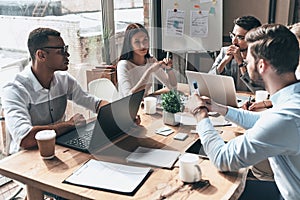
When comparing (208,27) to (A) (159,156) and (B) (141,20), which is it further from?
(A) (159,156)

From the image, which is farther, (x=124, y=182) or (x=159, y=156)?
(x=159, y=156)

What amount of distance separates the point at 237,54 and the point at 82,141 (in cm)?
156

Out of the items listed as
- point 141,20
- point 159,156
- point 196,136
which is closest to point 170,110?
point 196,136

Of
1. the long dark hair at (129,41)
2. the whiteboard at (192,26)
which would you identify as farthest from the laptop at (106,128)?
the whiteboard at (192,26)

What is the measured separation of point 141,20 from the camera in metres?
4.18

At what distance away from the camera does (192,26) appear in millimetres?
3971

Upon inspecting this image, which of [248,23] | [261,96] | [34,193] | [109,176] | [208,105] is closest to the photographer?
[109,176]

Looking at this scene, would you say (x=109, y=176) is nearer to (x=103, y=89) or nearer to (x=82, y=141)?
(x=82, y=141)

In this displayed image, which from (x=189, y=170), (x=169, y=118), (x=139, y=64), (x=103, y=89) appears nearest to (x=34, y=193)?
(x=189, y=170)

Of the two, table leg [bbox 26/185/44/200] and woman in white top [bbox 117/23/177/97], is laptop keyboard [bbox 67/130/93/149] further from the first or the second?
woman in white top [bbox 117/23/177/97]

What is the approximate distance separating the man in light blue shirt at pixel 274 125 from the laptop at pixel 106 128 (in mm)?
467

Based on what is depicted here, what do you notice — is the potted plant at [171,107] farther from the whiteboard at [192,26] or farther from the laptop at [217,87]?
the whiteboard at [192,26]

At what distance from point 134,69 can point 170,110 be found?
836mm

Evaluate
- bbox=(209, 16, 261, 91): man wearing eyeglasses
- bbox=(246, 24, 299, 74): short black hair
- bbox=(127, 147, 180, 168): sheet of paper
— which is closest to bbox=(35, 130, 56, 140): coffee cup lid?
bbox=(127, 147, 180, 168): sheet of paper
